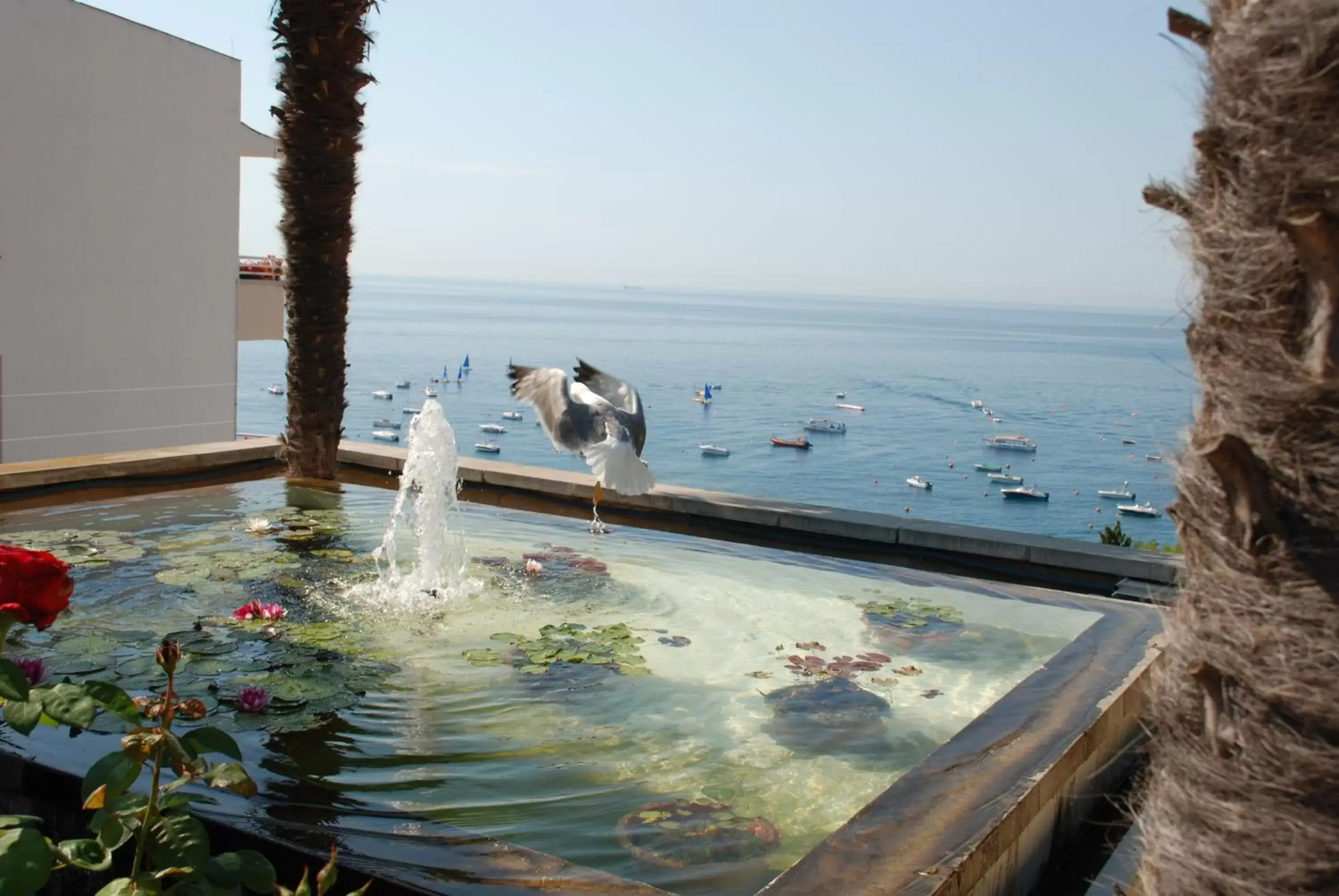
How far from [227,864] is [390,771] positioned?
150 centimetres

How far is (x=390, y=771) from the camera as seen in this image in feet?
11.9

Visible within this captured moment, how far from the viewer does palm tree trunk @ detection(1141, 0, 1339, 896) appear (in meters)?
1.57

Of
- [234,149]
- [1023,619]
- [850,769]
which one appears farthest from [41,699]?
[234,149]

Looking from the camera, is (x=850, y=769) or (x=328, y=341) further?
(x=328, y=341)

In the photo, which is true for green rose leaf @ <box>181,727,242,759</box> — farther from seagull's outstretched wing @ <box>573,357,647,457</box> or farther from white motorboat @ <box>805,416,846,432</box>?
white motorboat @ <box>805,416,846,432</box>

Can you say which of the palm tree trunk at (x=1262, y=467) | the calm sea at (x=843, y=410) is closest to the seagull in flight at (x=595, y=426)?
the calm sea at (x=843, y=410)

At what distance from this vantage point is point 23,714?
201 cm

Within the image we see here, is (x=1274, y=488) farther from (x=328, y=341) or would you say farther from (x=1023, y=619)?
(x=328, y=341)

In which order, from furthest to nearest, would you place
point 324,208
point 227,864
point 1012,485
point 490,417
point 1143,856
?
point 490,417, point 1012,485, point 324,208, point 227,864, point 1143,856

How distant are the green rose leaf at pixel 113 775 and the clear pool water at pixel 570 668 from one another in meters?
0.97

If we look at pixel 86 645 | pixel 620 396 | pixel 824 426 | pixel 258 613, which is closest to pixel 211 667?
pixel 86 645

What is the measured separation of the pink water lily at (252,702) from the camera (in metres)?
4.02

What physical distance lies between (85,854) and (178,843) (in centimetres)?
15

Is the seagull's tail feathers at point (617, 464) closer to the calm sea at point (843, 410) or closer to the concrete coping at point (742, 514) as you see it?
the concrete coping at point (742, 514)
